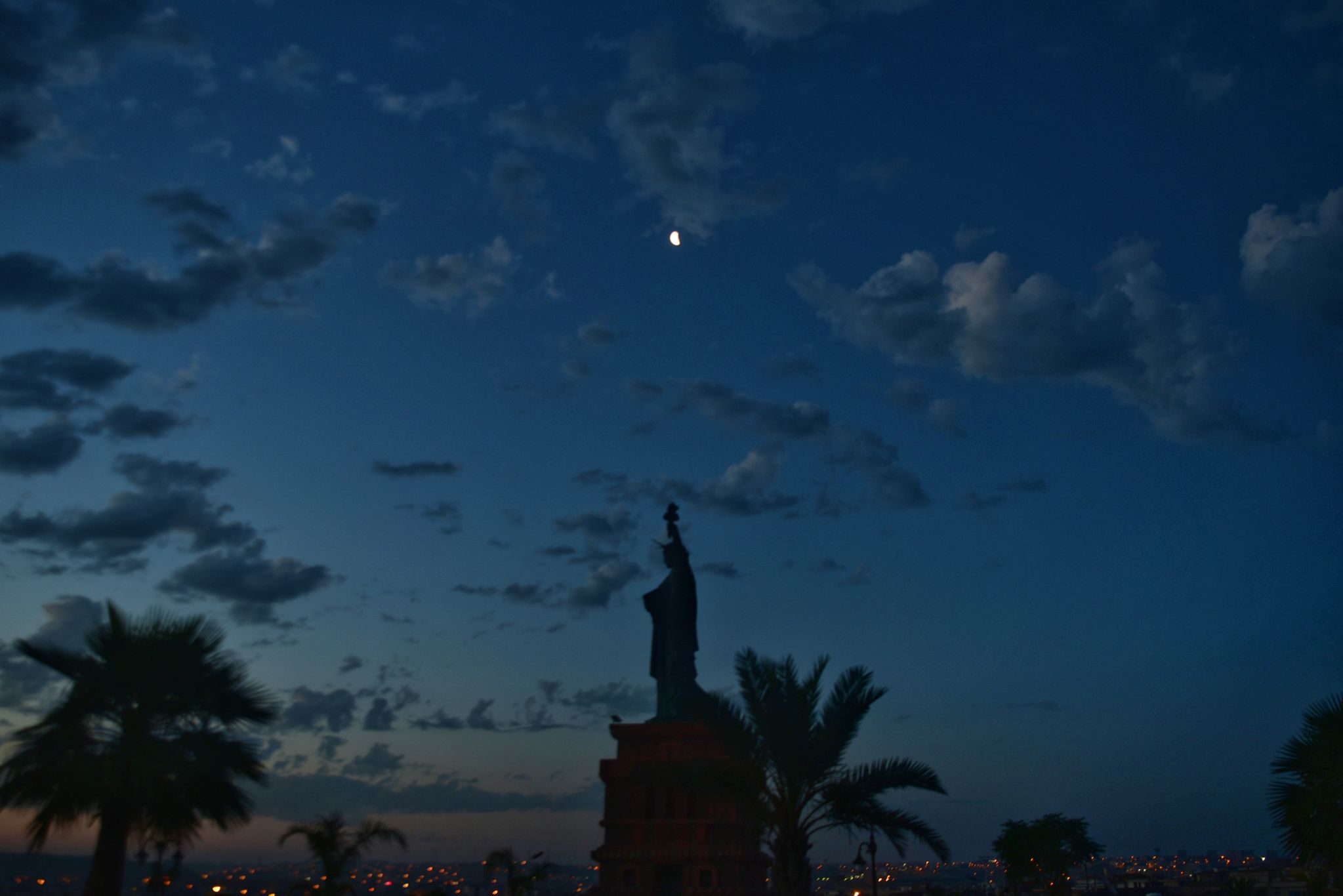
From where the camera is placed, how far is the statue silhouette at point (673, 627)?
2914 centimetres

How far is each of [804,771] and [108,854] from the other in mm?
10971

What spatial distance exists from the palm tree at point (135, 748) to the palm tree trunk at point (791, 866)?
903cm

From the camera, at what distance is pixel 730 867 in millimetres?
25203

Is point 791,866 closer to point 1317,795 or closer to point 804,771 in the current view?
point 804,771

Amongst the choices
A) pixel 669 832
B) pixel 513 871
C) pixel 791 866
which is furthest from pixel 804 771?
pixel 513 871

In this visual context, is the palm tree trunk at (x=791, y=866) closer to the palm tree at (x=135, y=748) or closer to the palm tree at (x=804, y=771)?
the palm tree at (x=804, y=771)

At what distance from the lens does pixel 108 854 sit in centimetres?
1485

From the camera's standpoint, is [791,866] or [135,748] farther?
[791,866]

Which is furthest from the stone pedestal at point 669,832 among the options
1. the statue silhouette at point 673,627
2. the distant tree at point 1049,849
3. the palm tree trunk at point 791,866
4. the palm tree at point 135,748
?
the distant tree at point 1049,849

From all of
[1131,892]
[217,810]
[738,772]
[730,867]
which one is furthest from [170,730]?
[1131,892]

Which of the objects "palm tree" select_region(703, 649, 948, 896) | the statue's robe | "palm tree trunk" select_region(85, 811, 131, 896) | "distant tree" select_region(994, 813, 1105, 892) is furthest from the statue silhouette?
"distant tree" select_region(994, 813, 1105, 892)

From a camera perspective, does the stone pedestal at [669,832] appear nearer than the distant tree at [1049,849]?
Yes

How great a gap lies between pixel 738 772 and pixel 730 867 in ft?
26.1

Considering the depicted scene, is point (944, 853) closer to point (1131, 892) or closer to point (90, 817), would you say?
point (90, 817)
